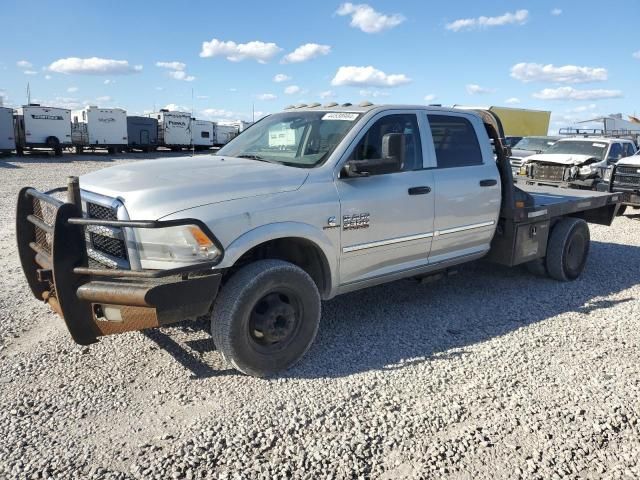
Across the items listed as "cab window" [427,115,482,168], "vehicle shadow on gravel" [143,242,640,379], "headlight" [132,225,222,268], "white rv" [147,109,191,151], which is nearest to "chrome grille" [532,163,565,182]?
"vehicle shadow on gravel" [143,242,640,379]

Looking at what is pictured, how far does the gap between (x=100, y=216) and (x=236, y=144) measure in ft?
5.69

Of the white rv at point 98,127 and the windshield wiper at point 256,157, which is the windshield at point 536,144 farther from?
the white rv at point 98,127

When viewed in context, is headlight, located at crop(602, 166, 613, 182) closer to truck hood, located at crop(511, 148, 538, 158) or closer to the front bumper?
truck hood, located at crop(511, 148, 538, 158)

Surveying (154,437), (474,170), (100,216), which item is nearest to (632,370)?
(474,170)

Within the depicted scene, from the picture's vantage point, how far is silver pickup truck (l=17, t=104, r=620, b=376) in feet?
10.9

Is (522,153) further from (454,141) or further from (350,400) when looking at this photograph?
(350,400)

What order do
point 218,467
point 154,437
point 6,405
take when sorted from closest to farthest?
point 218,467 < point 154,437 < point 6,405

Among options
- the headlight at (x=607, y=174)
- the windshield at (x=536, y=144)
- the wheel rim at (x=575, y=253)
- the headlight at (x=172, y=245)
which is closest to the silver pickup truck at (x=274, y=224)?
the headlight at (x=172, y=245)

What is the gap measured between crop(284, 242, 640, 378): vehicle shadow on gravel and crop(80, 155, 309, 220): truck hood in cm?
137

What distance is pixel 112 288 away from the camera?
3244 mm

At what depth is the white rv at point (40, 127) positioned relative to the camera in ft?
97.4

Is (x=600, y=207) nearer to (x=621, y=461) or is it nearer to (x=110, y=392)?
(x=621, y=461)

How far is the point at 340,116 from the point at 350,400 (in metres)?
2.35

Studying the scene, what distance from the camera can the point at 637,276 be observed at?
688cm
